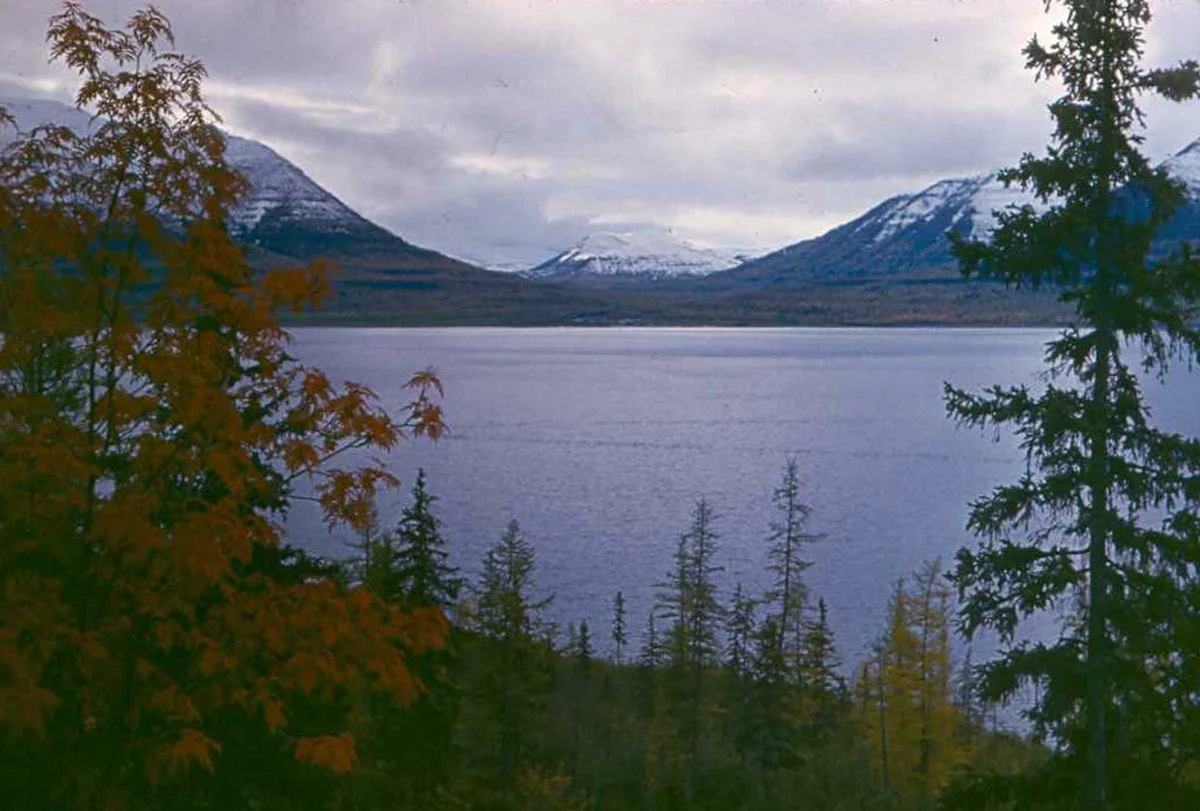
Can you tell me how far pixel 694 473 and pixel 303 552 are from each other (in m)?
54.2

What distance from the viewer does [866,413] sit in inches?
4067

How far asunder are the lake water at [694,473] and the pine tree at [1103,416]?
85.7ft

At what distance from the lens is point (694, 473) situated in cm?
6931

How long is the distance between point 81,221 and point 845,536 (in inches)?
1904

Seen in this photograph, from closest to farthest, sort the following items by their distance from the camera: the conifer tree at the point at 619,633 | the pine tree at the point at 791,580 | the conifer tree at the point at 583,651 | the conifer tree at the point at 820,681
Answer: the conifer tree at the point at 820,681 → the pine tree at the point at 791,580 → the conifer tree at the point at 583,651 → the conifer tree at the point at 619,633

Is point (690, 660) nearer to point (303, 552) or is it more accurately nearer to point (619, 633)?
point (619, 633)

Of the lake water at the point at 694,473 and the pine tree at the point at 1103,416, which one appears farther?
the lake water at the point at 694,473

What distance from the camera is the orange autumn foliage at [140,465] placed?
742 cm

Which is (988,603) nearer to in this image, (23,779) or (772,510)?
(23,779)

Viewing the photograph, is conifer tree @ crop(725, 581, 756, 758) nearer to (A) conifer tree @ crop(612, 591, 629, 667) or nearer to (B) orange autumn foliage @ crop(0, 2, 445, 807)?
(A) conifer tree @ crop(612, 591, 629, 667)

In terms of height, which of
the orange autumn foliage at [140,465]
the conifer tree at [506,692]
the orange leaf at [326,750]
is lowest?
the conifer tree at [506,692]

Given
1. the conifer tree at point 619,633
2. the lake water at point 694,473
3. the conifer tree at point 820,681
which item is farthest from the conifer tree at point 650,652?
the conifer tree at point 820,681

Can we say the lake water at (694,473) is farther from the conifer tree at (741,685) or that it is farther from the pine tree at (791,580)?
the conifer tree at (741,685)

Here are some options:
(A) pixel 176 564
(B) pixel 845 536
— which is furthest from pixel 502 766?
(B) pixel 845 536
